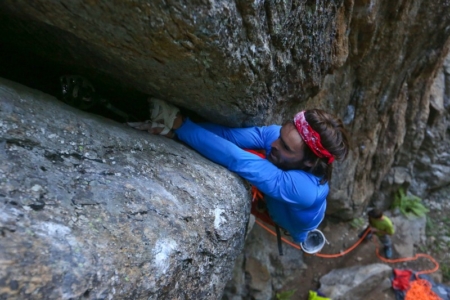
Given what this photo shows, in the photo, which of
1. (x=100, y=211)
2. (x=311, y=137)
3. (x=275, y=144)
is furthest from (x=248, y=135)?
(x=100, y=211)

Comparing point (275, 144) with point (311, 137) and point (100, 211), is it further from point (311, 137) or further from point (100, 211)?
point (100, 211)

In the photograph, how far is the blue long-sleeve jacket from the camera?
340cm

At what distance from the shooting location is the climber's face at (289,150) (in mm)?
3529

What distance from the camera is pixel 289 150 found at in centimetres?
358

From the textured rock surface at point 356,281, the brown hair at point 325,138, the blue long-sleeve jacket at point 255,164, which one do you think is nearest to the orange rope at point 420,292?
the textured rock surface at point 356,281

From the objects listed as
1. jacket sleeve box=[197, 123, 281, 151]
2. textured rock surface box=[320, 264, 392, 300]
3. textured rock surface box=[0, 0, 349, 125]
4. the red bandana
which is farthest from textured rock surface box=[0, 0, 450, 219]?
textured rock surface box=[320, 264, 392, 300]

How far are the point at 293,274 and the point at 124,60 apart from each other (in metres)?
6.81

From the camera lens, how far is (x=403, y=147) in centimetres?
942

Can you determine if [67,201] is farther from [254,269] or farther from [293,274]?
[293,274]

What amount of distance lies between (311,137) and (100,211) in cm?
219

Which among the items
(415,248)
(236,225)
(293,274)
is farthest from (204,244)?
(415,248)

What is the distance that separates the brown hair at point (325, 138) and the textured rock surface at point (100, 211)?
1.02 m

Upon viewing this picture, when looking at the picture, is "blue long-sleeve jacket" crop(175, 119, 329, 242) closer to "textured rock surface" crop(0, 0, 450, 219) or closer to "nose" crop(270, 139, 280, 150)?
"nose" crop(270, 139, 280, 150)

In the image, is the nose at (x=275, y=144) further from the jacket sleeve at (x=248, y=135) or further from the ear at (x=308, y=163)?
the ear at (x=308, y=163)
